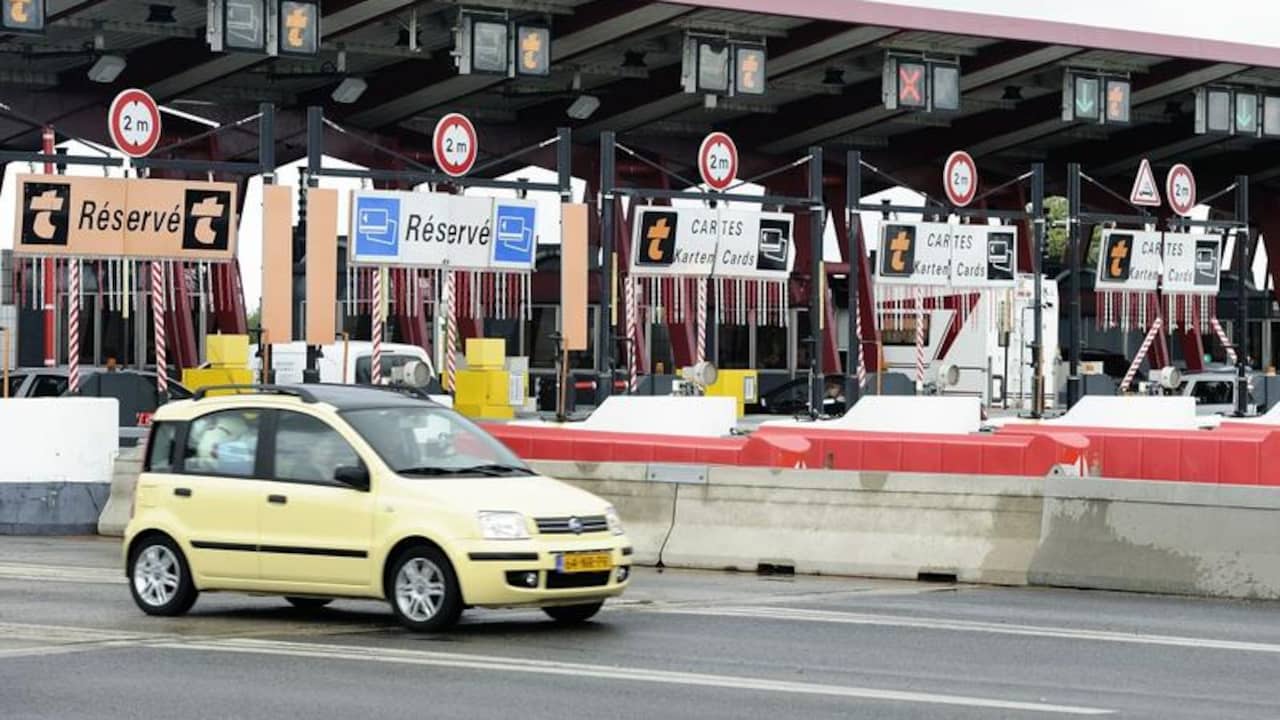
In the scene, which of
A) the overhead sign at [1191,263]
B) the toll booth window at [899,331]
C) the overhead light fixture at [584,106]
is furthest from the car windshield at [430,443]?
the toll booth window at [899,331]

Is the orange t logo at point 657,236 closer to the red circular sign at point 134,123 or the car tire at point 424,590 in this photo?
the red circular sign at point 134,123

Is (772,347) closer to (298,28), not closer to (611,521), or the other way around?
(298,28)

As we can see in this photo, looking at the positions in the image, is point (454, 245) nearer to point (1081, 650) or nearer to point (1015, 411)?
point (1015, 411)

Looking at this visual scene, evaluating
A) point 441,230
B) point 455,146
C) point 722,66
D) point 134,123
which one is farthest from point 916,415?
point 722,66

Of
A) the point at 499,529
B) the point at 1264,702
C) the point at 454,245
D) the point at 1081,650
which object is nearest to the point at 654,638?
the point at 499,529

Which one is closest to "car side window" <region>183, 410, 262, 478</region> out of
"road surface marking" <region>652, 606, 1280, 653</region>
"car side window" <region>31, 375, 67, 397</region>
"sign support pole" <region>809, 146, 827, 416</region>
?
"road surface marking" <region>652, 606, 1280, 653</region>

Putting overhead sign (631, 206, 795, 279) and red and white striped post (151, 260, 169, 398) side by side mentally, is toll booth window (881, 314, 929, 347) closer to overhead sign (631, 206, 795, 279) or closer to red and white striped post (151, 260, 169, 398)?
overhead sign (631, 206, 795, 279)

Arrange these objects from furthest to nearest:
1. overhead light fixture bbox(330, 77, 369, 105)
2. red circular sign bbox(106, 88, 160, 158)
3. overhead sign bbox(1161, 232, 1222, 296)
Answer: overhead light fixture bbox(330, 77, 369, 105) → overhead sign bbox(1161, 232, 1222, 296) → red circular sign bbox(106, 88, 160, 158)

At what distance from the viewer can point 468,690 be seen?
1197 centimetres

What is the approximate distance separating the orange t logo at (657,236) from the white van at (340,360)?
14.0ft

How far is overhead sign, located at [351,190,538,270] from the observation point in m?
34.5

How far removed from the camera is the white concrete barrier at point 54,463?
24.3 m

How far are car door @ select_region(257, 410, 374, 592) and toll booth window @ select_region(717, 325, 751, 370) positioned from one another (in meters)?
41.9

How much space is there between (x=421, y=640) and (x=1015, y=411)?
3632 cm
